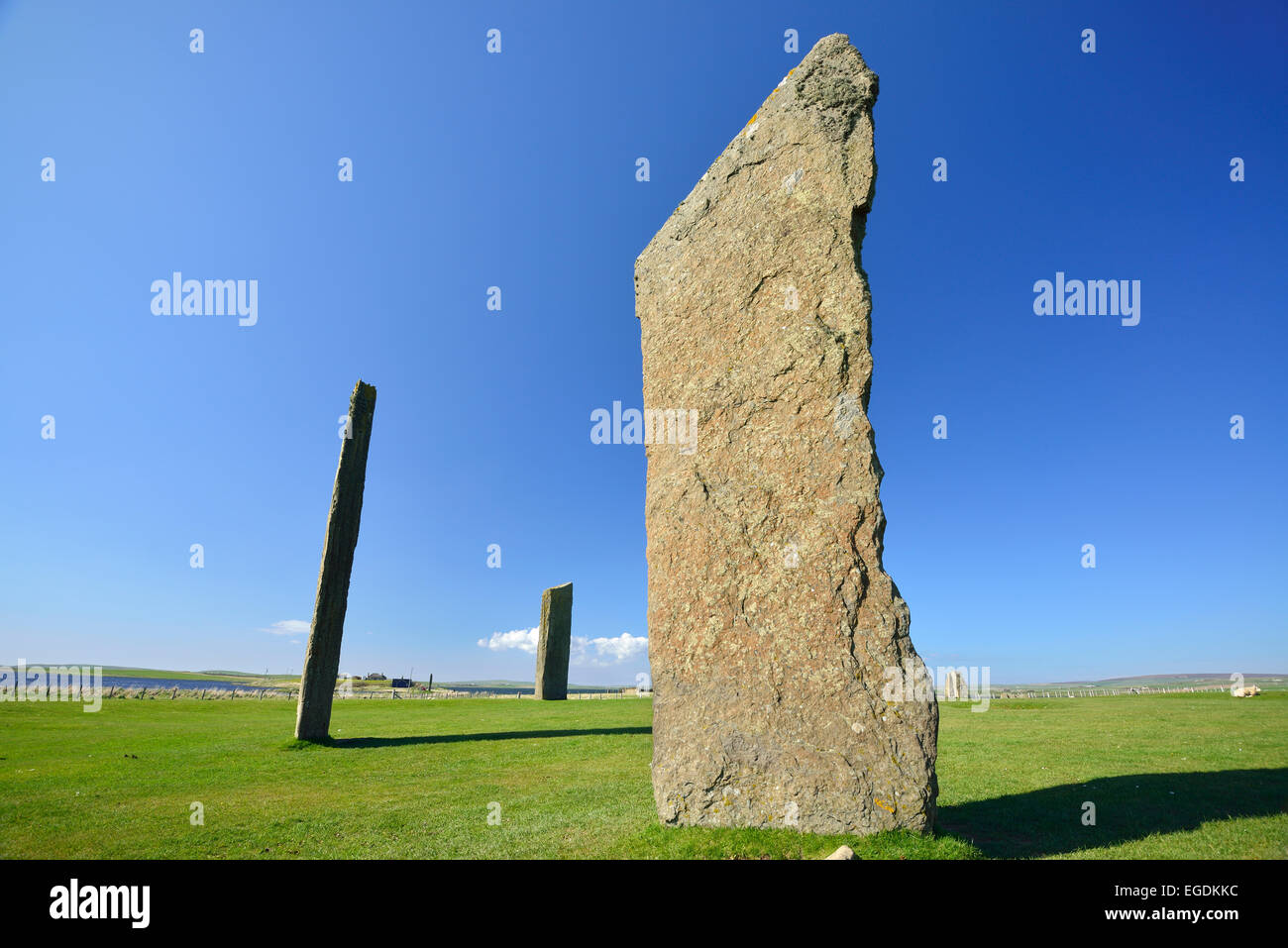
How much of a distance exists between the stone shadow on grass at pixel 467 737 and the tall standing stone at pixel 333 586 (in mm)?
613

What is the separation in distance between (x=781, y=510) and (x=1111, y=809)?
4.40 metres

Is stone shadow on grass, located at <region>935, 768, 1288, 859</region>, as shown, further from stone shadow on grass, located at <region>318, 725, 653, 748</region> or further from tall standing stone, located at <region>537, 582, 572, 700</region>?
tall standing stone, located at <region>537, 582, 572, 700</region>

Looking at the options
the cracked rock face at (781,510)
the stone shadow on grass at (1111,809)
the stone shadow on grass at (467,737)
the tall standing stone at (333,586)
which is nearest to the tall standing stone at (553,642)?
the stone shadow on grass at (467,737)

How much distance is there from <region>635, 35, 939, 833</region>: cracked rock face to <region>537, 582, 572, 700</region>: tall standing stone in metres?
16.1

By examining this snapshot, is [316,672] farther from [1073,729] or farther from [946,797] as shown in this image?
[1073,729]

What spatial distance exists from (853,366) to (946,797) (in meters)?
4.90

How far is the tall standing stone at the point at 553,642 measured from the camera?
21.6m

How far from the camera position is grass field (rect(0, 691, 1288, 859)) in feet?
17.0

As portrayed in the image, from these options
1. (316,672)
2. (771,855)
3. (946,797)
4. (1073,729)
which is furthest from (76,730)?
(1073,729)

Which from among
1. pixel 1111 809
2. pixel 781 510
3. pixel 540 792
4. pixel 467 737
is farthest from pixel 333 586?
pixel 1111 809

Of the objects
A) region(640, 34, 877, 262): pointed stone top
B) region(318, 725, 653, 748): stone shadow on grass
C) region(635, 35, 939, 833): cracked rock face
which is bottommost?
region(318, 725, 653, 748): stone shadow on grass

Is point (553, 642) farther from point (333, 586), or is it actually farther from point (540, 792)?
point (540, 792)

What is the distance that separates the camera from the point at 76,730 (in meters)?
13.1

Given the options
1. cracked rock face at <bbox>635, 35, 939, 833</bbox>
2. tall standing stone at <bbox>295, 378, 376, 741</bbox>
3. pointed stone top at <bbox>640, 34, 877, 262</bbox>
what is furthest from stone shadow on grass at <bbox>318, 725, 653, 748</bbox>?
pointed stone top at <bbox>640, 34, 877, 262</bbox>
